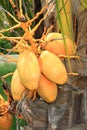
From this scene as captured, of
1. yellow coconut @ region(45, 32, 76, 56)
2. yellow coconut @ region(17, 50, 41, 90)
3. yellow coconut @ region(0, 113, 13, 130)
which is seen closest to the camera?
yellow coconut @ region(17, 50, 41, 90)

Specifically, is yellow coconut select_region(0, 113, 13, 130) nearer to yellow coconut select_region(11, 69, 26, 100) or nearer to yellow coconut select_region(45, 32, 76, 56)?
yellow coconut select_region(11, 69, 26, 100)

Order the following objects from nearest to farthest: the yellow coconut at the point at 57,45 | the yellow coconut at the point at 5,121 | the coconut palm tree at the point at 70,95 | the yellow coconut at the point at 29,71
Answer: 1. the yellow coconut at the point at 29,71
2. the yellow coconut at the point at 57,45
3. the coconut palm tree at the point at 70,95
4. the yellow coconut at the point at 5,121

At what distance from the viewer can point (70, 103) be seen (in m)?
1.65

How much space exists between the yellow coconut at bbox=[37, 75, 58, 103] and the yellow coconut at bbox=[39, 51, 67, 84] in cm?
3

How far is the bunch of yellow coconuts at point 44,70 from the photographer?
1.36 metres

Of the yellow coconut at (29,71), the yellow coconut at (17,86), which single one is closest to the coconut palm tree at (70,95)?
the yellow coconut at (17,86)

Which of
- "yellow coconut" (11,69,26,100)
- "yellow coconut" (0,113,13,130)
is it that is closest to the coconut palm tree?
"yellow coconut" (11,69,26,100)

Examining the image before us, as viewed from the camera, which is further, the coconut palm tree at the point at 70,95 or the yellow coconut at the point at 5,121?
the yellow coconut at the point at 5,121

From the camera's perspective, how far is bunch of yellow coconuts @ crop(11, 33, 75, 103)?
136 cm

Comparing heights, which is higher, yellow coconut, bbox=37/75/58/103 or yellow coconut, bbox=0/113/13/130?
yellow coconut, bbox=37/75/58/103

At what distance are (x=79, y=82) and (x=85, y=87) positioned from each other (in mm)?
34

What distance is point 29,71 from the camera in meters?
1.35

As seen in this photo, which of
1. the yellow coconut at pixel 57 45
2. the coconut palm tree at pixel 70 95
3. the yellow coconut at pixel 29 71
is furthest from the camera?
the coconut palm tree at pixel 70 95

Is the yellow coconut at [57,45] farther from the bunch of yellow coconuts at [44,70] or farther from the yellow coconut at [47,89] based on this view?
the yellow coconut at [47,89]
